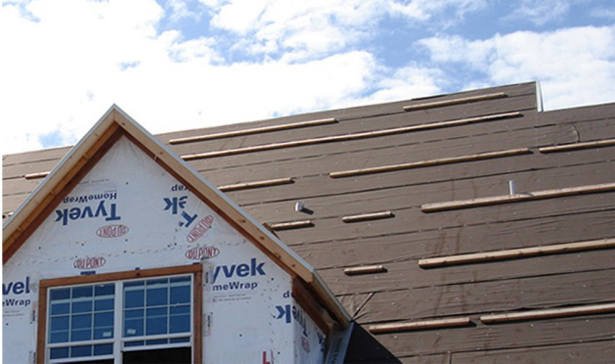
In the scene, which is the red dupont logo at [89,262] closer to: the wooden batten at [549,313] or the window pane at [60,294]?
the window pane at [60,294]

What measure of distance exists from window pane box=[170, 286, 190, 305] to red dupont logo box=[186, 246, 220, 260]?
14.9 inches

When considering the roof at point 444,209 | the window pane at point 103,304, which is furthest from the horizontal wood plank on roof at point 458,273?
the window pane at point 103,304

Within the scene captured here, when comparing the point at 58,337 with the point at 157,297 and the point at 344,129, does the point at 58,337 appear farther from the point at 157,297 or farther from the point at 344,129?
the point at 344,129

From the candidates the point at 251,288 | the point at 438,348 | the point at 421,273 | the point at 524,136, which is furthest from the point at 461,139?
the point at 251,288

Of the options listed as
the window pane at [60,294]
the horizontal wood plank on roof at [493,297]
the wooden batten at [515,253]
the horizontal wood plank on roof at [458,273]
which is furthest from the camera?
the wooden batten at [515,253]

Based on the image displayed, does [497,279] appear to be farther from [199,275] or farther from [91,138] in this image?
[91,138]

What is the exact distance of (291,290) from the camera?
1062 centimetres

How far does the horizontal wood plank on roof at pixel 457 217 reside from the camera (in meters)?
12.9

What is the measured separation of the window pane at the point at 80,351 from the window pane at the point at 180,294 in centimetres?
113

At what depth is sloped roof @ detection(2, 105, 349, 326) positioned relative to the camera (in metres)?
10.9

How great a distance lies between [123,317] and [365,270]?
347cm

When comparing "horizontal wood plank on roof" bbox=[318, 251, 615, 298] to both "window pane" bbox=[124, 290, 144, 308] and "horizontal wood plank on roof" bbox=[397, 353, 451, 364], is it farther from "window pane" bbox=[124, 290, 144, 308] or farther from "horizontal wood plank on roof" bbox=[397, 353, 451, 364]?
"window pane" bbox=[124, 290, 144, 308]

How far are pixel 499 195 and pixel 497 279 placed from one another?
181 centimetres

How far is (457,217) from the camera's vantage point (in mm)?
13188
